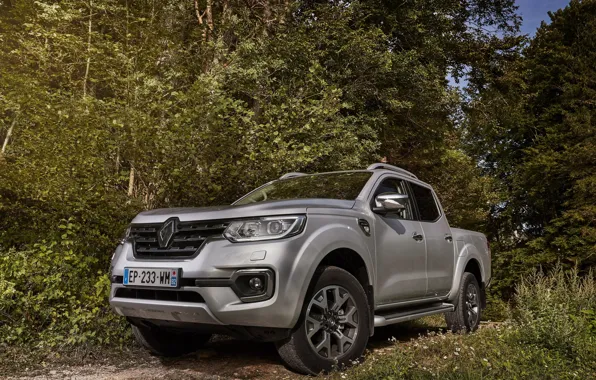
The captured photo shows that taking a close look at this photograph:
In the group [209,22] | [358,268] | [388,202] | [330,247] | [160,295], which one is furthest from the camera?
[209,22]

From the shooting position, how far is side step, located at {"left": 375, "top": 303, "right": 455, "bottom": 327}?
15.4 feet

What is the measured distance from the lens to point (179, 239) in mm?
4133

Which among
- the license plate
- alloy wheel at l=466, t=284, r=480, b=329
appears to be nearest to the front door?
alloy wheel at l=466, t=284, r=480, b=329

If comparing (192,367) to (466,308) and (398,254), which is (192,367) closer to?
(398,254)

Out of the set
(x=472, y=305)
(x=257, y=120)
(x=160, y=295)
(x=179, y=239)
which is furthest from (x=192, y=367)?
(x=257, y=120)

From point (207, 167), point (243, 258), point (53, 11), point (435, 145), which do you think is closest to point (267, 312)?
point (243, 258)

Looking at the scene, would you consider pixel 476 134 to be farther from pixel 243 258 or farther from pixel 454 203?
pixel 243 258

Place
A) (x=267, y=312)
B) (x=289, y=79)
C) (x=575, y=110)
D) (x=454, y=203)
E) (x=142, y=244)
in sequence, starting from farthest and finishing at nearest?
1. (x=454, y=203)
2. (x=575, y=110)
3. (x=289, y=79)
4. (x=142, y=244)
5. (x=267, y=312)

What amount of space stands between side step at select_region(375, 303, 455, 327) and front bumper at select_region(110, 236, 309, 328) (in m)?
1.12

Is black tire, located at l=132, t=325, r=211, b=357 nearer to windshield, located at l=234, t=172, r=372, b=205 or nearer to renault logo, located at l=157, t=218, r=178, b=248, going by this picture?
renault logo, located at l=157, t=218, r=178, b=248

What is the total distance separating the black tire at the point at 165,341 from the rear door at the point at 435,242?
2.52 m

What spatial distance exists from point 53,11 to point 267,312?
318 inches

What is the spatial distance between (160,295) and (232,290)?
2.18 ft

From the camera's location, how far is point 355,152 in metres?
12.9
